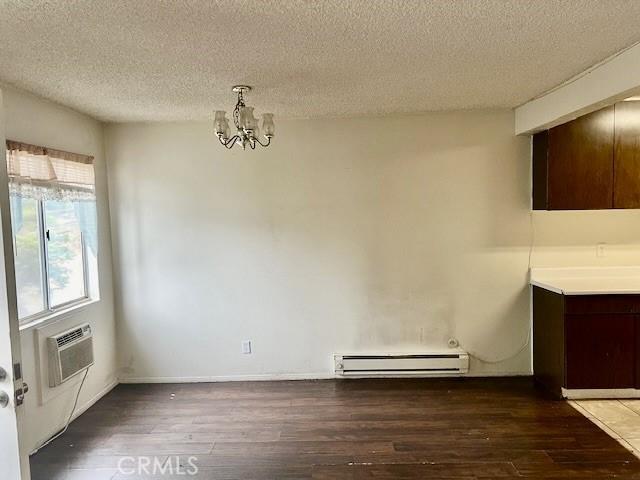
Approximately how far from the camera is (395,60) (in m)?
2.44

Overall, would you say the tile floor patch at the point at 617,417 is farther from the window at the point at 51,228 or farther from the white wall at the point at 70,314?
the window at the point at 51,228

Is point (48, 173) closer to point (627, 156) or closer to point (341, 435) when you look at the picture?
point (341, 435)

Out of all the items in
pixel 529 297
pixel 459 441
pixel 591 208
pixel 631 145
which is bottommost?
pixel 459 441

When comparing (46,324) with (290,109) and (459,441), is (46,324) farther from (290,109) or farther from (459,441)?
(459,441)

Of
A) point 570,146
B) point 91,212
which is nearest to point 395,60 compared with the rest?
point 570,146

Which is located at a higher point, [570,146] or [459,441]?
[570,146]

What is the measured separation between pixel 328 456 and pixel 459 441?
0.89 meters

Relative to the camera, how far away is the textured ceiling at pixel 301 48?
181cm

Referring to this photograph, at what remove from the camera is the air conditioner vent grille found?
10.4 ft

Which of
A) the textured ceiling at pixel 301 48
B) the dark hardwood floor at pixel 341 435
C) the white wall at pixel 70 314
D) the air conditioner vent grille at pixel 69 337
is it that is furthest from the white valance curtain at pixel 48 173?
the dark hardwood floor at pixel 341 435

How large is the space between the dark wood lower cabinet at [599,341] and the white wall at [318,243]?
1.99ft

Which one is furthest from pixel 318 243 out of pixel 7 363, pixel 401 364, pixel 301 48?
pixel 7 363

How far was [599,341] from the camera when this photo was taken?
336 cm

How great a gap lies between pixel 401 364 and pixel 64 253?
2989mm
